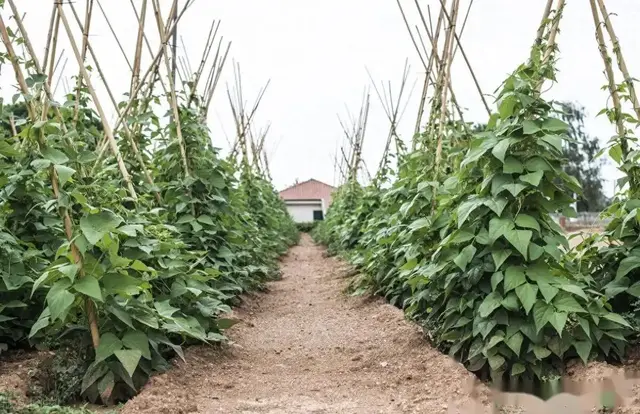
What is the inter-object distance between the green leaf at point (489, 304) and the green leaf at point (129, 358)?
1.95 m

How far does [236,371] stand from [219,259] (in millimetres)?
1849

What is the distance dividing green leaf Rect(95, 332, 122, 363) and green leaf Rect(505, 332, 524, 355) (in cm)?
217

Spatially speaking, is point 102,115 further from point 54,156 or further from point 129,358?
point 129,358

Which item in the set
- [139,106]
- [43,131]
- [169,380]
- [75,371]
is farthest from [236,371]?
[139,106]

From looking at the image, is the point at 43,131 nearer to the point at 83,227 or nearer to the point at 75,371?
the point at 83,227

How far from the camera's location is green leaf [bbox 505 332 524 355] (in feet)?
11.8

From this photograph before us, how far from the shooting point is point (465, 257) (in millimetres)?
3879

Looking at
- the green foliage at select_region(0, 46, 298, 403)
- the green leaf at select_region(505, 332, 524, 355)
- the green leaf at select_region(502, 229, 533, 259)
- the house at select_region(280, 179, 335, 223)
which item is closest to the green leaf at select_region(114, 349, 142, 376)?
the green foliage at select_region(0, 46, 298, 403)

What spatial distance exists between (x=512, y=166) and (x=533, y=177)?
0.17 meters

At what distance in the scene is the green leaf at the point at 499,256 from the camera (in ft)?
12.3

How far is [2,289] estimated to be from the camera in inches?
148

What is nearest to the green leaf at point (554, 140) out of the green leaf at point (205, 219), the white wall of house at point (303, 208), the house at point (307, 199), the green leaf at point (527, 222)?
the green leaf at point (527, 222)

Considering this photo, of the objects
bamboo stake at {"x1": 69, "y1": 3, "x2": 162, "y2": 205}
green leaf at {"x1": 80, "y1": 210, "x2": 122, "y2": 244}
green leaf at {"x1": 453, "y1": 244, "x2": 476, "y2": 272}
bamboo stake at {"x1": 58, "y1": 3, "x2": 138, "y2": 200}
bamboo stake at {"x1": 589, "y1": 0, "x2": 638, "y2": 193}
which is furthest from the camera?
bamboo stake at {"x1": 69, "y1": 3, "x2": 162, "y2": 205}

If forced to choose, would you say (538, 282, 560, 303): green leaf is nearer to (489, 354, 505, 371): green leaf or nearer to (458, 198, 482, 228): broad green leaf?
(489, 354, 505, 371): green leaf
